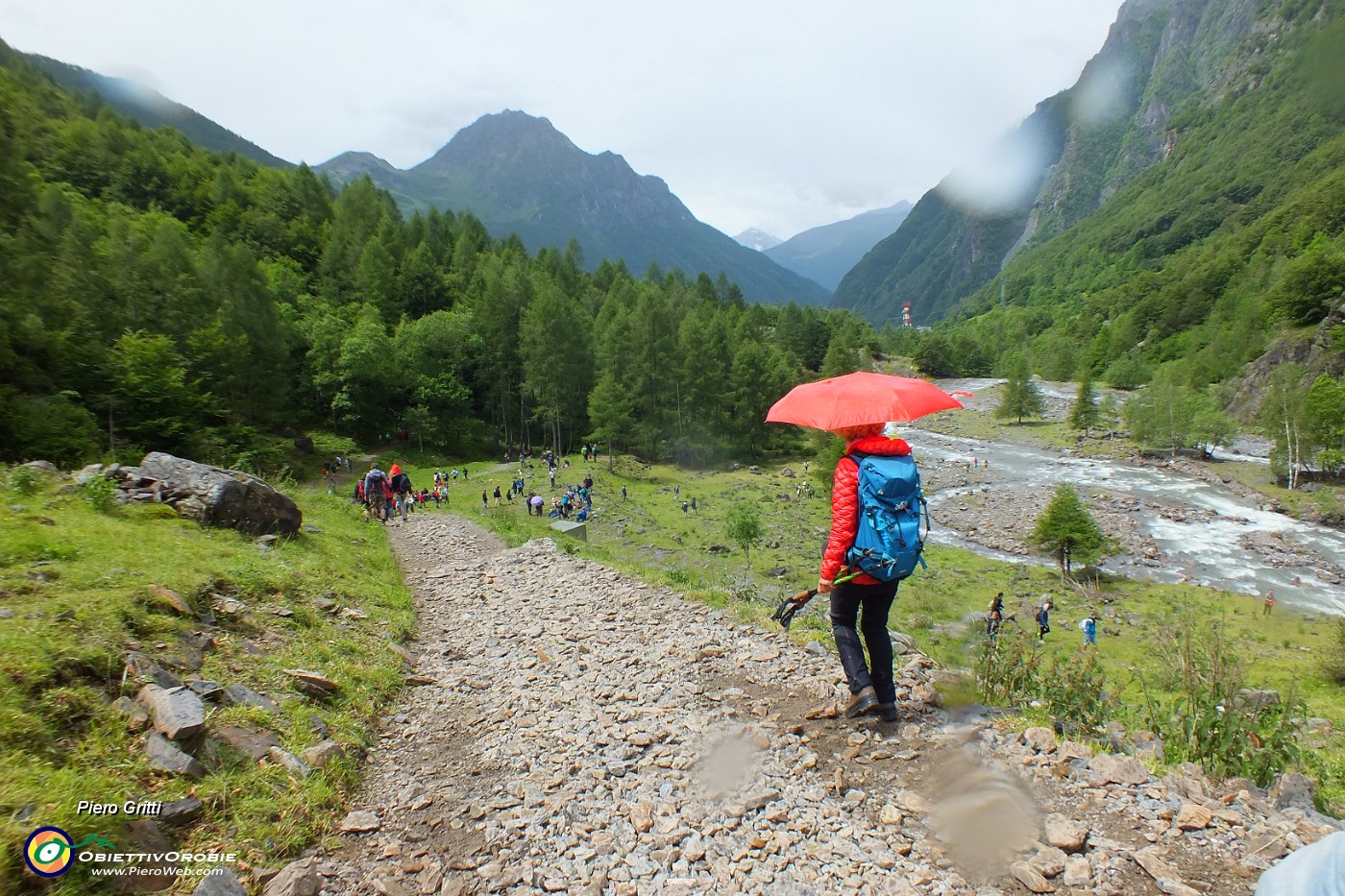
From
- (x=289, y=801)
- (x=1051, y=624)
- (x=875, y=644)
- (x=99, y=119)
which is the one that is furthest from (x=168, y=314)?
(x=99, y=119)

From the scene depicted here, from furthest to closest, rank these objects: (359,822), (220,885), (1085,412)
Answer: (1085,412) < (359,822) < (220,885)

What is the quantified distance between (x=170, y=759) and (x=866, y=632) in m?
5.25

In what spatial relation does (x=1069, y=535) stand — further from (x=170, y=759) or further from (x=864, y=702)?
(x=170, y=759)

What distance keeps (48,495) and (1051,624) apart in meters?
32.2

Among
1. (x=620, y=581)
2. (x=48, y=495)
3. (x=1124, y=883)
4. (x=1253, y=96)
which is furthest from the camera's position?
(x=1253, y=96)

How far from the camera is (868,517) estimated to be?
464 cm

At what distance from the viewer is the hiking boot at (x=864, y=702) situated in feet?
17.1

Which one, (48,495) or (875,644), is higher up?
(875,644)

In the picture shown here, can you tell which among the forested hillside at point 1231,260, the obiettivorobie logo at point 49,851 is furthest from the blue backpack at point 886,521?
the forested hillside at point 1231,260

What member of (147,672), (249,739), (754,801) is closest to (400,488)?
(147,672)

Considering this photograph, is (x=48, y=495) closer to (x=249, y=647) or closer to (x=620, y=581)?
(x=249, y=647)

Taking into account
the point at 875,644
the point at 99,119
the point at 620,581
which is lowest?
the point at 620,581

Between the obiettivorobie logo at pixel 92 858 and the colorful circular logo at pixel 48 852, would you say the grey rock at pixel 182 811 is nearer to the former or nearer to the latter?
the obiettivorobie logo at pixel 92 858

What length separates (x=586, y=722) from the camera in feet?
Answer: 19.0
